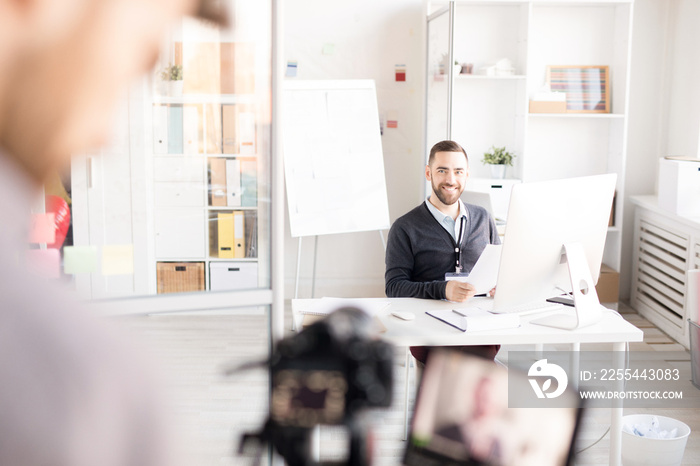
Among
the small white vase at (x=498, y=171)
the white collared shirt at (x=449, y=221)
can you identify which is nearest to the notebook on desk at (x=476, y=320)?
the white collared shirt at (x=449, y=221)

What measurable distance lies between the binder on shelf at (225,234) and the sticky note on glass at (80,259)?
0.65 feet

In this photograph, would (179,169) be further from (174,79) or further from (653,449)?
(653,449)

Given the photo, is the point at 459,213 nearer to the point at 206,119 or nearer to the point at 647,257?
the point at 206,119

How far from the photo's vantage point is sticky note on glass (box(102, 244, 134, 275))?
113 centimetres

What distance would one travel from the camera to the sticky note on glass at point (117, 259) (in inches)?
44.7

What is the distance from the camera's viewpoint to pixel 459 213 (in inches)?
116

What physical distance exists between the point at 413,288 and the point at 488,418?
1.99 m

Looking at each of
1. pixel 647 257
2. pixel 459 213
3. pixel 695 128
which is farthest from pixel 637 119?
pixel 459 213

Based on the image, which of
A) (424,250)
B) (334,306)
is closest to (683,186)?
(424,250)

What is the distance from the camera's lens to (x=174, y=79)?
1.06 m

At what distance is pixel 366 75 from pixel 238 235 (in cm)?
408

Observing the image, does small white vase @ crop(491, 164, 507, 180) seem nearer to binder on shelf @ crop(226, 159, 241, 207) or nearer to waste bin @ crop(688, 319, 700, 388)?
waste bin @ crop(688, 319, 700, 388)

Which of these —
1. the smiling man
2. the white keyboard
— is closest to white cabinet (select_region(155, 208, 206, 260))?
the white keyboard

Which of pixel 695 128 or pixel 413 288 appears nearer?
pixel 413 288
